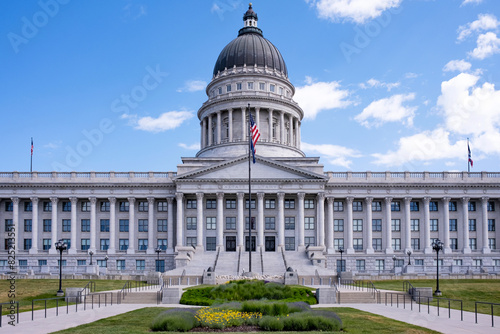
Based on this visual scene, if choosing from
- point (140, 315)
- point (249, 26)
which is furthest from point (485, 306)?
point (249, 26)

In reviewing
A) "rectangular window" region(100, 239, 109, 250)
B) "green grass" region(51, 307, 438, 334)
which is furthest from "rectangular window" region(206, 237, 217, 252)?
"green grass" region(51, 307, 438, 334)

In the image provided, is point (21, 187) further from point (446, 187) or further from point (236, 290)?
point (446, 187)

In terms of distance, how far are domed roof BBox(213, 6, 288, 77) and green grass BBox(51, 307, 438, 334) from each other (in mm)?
68228

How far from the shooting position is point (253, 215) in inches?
2847

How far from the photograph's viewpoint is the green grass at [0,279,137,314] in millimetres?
34941

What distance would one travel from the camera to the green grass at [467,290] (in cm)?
3483

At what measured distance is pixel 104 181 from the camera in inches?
2928

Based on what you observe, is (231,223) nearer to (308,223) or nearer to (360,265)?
(308,223)

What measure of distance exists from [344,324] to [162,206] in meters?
54.5

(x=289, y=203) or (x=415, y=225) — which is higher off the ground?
(x=289, y=203)

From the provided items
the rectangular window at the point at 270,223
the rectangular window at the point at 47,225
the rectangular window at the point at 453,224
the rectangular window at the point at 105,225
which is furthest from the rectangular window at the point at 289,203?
the rectangular window at the point at 47,225

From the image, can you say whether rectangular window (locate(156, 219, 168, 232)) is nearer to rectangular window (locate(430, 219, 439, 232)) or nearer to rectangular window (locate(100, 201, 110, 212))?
rectangular window (locate(100, 201, 110, 212))

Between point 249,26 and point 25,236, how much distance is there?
5465 cm

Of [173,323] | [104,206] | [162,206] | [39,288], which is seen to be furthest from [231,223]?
[173,323]
